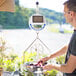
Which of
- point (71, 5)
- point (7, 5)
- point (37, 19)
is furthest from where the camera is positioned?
point (37, 19)

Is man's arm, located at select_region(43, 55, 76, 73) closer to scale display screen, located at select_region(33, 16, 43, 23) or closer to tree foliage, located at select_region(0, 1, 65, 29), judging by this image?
scale display screen, located at select_region(33, 16, 43, 23)

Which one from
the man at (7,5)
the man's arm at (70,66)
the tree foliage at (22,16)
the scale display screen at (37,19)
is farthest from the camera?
the tree foliage at (22,16)

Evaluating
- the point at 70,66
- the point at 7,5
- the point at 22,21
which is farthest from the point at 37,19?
the point at 22,21

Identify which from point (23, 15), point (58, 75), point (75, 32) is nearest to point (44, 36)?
point (23, 15)

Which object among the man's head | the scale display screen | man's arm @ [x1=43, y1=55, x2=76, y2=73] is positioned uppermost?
the man's head

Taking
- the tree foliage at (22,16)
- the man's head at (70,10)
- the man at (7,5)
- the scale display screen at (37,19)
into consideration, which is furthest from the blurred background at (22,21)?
the man's head at (70,10)

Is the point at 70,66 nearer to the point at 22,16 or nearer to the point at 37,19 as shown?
the point at 37,19

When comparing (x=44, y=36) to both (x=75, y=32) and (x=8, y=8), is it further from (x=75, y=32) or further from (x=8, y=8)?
(x=75, y=32)

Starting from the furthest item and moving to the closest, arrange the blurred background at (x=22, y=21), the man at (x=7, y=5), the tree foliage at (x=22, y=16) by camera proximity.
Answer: the tree foliage at (x=22, y=16) → the blurred background at (x=22, y=21) → the man at (x=7, y=5)

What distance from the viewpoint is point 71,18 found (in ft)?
4.11

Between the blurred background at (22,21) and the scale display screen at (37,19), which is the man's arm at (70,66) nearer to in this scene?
the scale display screen at (37,19)

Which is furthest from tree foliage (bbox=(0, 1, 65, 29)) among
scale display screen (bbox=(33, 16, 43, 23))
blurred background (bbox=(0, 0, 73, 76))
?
scale display screen (bbox=(33, 16, 43, 23))

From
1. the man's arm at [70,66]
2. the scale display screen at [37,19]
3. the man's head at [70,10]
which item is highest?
the man's head at [70,10]

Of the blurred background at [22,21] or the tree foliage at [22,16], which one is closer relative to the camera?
the blurred background at [22,21]
